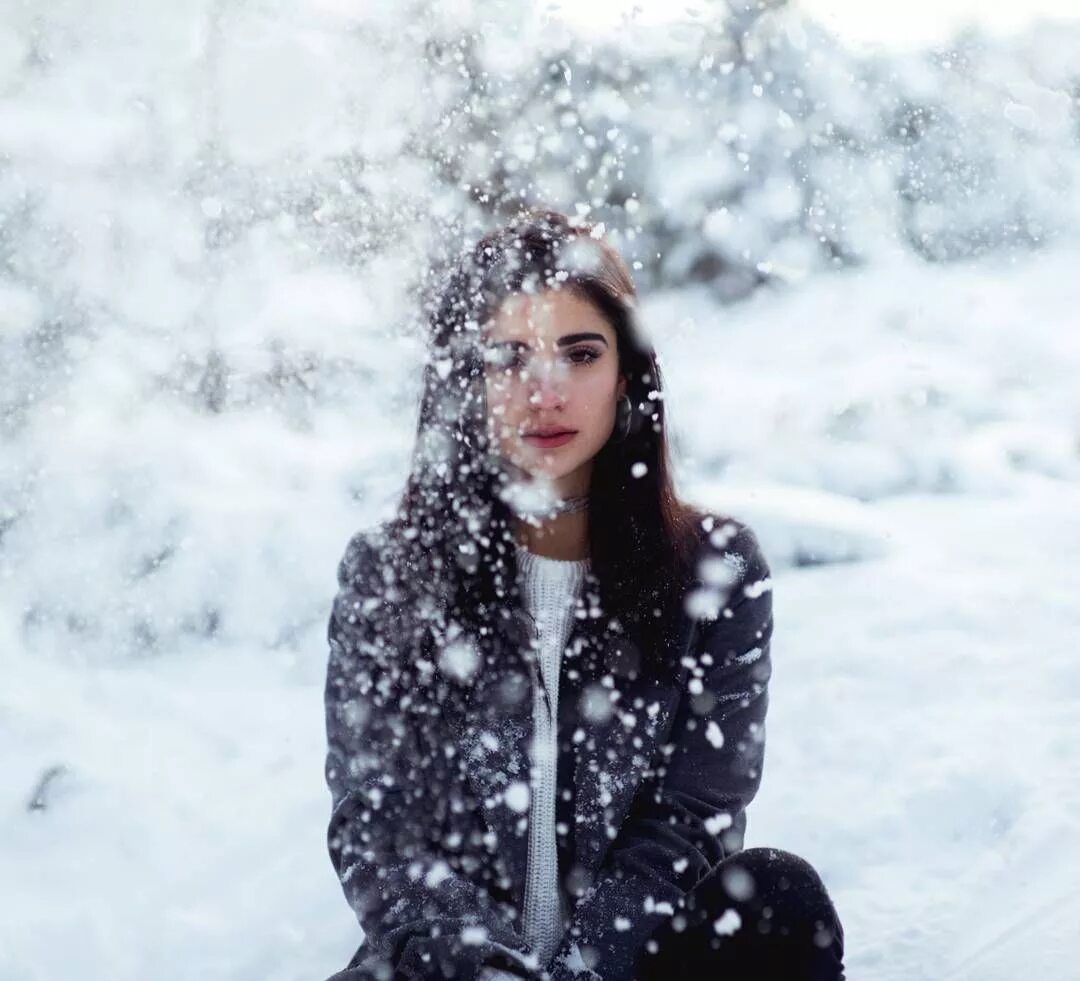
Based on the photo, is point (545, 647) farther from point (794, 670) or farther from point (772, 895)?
point (794, 670)

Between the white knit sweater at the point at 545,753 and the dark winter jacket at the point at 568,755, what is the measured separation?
2 cm

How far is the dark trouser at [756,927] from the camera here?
1316 mm

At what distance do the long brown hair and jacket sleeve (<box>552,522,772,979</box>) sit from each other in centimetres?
8

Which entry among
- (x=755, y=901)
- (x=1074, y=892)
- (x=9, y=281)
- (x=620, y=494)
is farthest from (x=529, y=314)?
(x=9, y=281)

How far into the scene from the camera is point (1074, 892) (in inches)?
92.0

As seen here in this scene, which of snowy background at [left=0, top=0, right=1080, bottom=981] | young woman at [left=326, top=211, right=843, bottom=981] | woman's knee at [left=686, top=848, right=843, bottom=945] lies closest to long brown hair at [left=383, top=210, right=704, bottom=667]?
young woman at [left=326, top=211, right=843, bottom=981]

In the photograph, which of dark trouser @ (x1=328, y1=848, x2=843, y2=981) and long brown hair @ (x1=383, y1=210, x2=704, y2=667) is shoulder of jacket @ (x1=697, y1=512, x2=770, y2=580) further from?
dark trouser @ (x1=328, y1=848, x2=843, y2=981)

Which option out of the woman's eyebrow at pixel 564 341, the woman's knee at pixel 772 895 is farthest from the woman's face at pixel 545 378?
the woman's knee at pixel 772 895

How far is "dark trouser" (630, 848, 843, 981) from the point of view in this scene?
132cm

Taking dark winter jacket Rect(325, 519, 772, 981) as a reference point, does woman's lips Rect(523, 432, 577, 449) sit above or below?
above

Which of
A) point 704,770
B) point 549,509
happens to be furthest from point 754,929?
point 549,509

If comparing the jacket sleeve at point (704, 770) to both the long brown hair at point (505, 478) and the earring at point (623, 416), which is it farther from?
the earring at point (623, 416)

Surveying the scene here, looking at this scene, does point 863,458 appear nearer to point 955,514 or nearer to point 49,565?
point 955,514

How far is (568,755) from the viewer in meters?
1.67
